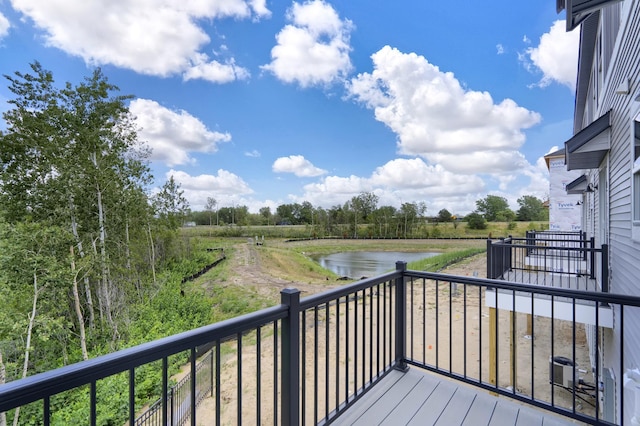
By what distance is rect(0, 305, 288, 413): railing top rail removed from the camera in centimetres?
75

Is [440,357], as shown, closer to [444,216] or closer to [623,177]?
[623,177]

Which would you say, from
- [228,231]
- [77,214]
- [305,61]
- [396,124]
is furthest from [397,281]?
[228,231]

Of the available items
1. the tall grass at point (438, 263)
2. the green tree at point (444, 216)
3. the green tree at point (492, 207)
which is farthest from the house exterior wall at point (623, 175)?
the green tree at point (444, 216)

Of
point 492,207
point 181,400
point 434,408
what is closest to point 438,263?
point 181,400

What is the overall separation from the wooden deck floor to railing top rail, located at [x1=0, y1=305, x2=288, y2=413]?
116cm

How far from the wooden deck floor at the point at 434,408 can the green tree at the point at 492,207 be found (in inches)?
1468

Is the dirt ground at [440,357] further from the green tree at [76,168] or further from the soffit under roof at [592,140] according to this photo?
the green tree at [76,168]

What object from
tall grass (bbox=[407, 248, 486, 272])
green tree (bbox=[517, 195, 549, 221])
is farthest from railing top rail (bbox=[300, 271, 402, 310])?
green tree (bbox=[517, 195, 549, 221])

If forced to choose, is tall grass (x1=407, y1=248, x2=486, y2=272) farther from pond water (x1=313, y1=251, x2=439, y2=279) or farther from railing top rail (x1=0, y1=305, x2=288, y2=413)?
railing top rail (x1=0, y1=305, x2=288, y2=413)

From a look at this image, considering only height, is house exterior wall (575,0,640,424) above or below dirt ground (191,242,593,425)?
above

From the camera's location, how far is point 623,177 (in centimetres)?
308

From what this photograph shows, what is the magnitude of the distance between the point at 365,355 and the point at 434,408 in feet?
1.78

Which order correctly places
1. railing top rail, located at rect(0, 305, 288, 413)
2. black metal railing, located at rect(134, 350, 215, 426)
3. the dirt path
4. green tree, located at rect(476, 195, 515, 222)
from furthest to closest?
green tree, located at rect(476, 195, 515, 222), the dirt path, black metal railing, located at rect(134, 350, 215, 426), railing top rail, located at rect(0, 305, 288, 413)

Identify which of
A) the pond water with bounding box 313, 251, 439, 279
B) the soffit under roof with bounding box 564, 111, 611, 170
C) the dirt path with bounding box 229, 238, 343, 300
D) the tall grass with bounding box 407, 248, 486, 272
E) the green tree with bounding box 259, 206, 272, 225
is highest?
the soffit under roof with bounding box 564, 111, 611, 170
